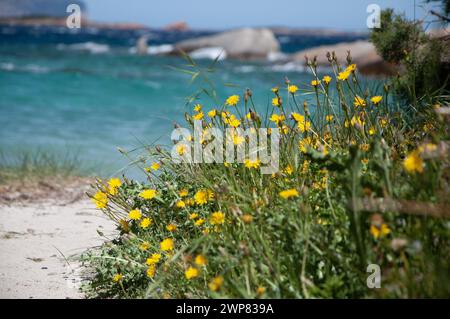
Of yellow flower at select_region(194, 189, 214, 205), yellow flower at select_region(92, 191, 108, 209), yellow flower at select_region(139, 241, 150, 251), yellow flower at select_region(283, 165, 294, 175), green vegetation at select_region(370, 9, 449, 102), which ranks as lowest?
yellow flower at select_region(139, 241, 150, 251)

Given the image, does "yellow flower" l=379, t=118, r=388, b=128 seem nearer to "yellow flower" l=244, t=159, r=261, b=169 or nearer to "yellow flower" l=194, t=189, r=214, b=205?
"yellow flower" l=244, t=159, r=261, b=169

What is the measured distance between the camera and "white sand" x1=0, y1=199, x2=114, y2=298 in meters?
2.97

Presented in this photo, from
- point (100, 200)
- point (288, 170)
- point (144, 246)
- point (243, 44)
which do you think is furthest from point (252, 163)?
point (243, 44)

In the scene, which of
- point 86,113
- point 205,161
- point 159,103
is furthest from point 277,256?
point 159,103

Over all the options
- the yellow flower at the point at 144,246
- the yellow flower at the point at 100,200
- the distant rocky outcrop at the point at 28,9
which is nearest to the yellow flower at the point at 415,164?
the yellow flower at the point at 144,246

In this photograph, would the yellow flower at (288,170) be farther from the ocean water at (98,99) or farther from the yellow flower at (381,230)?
the yellow flower at (381,230)

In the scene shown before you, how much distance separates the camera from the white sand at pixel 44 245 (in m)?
2.97

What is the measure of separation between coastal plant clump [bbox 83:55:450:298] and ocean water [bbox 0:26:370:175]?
0.59m

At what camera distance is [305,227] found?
→ 81.5 inches

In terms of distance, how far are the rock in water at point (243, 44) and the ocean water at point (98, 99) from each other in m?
2.43

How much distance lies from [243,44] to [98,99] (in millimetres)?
13365

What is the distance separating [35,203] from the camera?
505cm

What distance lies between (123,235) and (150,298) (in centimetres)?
67

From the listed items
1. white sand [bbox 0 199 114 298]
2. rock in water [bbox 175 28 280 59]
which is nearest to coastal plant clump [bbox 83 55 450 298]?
white sand [bbox 0 199 114 298]
